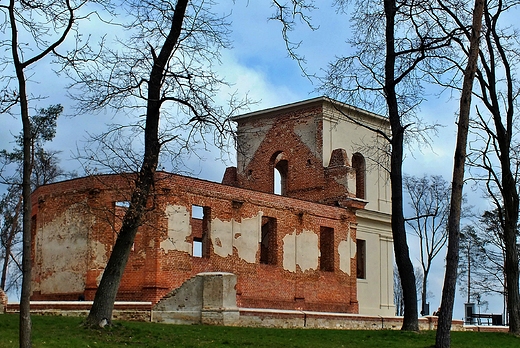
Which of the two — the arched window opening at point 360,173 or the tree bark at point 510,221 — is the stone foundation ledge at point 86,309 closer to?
the tree bark at point 510,221

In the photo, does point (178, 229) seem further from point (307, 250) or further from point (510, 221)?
point (510, 221)

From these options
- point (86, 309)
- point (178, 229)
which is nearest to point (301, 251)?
point (178, 229)

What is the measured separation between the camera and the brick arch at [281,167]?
35344 millimetres

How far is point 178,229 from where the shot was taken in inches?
1001

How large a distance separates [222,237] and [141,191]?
1015 cm

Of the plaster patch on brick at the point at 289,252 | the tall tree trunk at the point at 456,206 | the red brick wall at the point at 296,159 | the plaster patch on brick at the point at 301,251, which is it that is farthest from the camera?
the red brick wall at the point at 296,159

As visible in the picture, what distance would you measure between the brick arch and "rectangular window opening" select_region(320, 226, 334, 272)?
3.76m

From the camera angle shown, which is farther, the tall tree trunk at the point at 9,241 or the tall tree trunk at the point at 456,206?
the tall tree trunk at the point at 9,241

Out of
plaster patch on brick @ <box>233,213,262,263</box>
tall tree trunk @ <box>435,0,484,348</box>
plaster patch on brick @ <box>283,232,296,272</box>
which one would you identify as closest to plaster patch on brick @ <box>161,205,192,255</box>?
plaster patch on brick @ <box>233,213,262,263</box>

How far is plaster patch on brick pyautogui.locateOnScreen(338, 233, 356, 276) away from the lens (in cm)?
3225

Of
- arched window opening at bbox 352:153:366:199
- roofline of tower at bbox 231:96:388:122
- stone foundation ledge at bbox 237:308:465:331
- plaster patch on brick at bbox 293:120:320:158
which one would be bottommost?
stone foundation ledge at bbox 237:308:465:331

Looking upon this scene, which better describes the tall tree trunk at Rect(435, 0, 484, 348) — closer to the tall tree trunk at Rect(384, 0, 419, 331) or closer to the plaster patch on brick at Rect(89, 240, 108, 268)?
the tall tree trunk at Rect(384, 0, 419, 331)

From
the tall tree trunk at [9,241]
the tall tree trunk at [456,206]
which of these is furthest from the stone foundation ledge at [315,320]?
the tall tree trunk at [9,241]

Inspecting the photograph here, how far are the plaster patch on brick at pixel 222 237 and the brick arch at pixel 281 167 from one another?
7.88 metres
